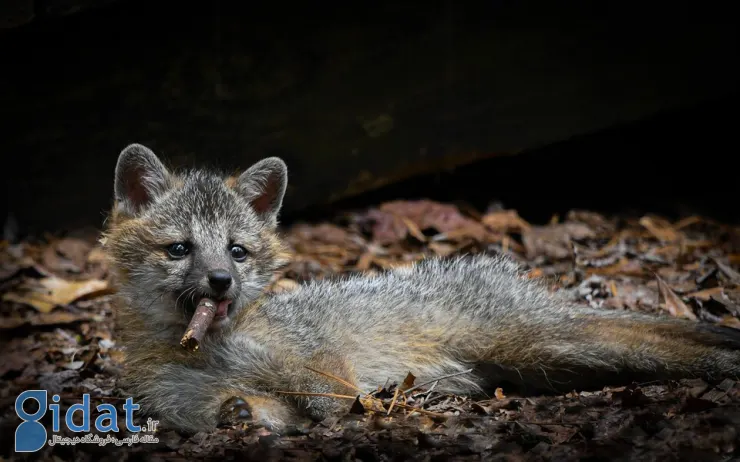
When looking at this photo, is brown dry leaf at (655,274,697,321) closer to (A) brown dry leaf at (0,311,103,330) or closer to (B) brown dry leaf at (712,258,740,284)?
(B) brown dry leaf at (712,258,740,284)

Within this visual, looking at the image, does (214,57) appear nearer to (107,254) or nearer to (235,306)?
(107,254)

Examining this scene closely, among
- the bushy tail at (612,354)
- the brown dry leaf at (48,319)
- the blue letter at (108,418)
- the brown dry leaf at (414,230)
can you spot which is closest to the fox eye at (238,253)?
the blue letter at (108,418)

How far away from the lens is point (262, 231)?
18.2ft

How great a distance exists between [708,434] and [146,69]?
582cm

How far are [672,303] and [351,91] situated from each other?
12.3 feet

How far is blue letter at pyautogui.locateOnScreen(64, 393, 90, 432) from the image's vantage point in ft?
14.6

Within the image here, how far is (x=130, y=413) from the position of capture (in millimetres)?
4758

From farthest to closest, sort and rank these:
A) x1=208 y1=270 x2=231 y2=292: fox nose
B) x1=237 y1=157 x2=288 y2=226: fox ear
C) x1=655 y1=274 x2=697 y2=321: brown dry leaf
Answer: x1=655 y1=274 x2=697 y2=321: brown dry leaf → x1=237 y1=157 x2=288 y2=226: fox ear → x1=208 y1=270 x2=231 y2=292: fox nose

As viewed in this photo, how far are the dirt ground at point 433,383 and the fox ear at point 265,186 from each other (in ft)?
4.14

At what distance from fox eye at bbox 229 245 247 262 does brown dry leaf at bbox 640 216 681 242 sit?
15.0 feet

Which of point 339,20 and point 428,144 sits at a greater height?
point 339,20

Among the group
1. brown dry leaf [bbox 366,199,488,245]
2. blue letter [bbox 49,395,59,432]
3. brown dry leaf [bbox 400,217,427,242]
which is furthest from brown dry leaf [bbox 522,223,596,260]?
blue letter [bbox 49,395,59,432]

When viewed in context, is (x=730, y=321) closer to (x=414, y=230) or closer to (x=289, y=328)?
(x=289, y=328)

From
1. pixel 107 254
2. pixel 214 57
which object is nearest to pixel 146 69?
pixel 214 57
